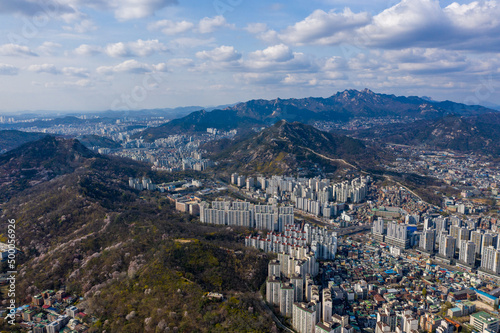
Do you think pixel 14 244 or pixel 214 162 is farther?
pixel 214 162

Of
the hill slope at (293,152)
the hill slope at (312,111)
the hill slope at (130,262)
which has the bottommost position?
the hill slope at (130,262)

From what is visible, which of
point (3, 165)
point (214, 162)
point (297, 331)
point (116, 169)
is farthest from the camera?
point (214, 162)

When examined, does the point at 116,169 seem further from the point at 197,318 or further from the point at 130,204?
the point at 197,318

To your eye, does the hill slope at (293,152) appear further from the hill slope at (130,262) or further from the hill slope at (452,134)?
the hill slope at (130,262)

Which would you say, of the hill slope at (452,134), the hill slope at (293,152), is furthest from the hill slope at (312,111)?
the hill slope at (293,152)

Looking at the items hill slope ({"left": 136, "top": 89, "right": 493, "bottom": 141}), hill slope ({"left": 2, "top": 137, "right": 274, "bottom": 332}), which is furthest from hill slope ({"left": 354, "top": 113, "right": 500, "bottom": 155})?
hill slope ({"left": 2, "top": 137, "right": 274, "bottom": 332})

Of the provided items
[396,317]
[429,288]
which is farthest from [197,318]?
[429,288]
